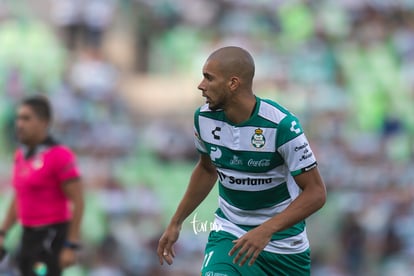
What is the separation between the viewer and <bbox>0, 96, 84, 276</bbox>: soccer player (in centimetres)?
960

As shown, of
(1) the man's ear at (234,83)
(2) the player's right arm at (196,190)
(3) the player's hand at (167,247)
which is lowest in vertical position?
(3) the player's hand at (167,247)

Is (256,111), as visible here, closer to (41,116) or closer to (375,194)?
(41,116)

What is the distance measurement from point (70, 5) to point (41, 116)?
7.30 meters

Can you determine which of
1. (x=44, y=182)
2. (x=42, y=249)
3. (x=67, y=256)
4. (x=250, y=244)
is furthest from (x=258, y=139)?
(x=42, y=249)

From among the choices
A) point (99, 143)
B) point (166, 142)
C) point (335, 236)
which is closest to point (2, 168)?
point (99, 143)

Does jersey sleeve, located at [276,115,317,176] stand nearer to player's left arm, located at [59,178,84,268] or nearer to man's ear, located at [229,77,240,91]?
man's ear, located at [229,77,240,91]

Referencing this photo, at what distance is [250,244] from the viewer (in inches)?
253

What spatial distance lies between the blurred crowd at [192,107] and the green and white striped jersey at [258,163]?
→ 7.01 metres

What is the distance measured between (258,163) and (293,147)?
30 cm

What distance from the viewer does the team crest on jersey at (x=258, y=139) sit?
22.3 feet

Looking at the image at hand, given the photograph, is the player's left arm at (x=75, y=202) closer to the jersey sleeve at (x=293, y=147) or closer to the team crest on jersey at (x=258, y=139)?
the team crest on jersey at (x=258, y=139)

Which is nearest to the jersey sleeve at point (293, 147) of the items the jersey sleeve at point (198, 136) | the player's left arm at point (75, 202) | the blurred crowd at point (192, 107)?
the jersey sleeve at point (198, 136)

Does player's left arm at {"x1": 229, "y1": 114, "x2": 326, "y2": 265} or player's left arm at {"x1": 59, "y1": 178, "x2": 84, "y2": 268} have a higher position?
player's left arm at {"x1": 229, "y1": 114, "x2": 326, "y2": 265}

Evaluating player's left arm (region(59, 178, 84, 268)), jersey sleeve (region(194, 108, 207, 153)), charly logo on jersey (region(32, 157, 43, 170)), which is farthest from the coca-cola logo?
charly logo on jersey (region(32, 157, 43, 170))
